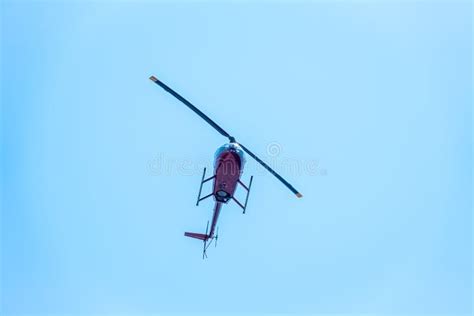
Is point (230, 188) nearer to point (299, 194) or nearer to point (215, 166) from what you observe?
point (215, 166)

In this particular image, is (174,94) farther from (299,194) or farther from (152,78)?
(299,194)

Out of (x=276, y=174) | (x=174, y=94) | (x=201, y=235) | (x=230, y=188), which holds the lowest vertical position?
(x=201, y=235)

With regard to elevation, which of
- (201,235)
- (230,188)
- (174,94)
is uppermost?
(174,94)

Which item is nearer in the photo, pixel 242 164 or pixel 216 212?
pixel 242 164

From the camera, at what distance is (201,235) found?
1975 cm

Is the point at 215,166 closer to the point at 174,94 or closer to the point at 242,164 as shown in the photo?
the point at 242,164

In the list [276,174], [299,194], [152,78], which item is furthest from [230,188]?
[152,78]

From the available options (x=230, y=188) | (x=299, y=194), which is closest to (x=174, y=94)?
(x=230, y=188)

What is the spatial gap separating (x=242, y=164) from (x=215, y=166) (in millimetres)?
1232

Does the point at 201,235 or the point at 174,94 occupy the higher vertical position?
the point at 174,94

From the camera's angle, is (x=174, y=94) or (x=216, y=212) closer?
(x=174, y=94)

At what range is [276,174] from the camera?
19.1 metres

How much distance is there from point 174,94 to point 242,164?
4.33 meters

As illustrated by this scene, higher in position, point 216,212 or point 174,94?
point 174,94
